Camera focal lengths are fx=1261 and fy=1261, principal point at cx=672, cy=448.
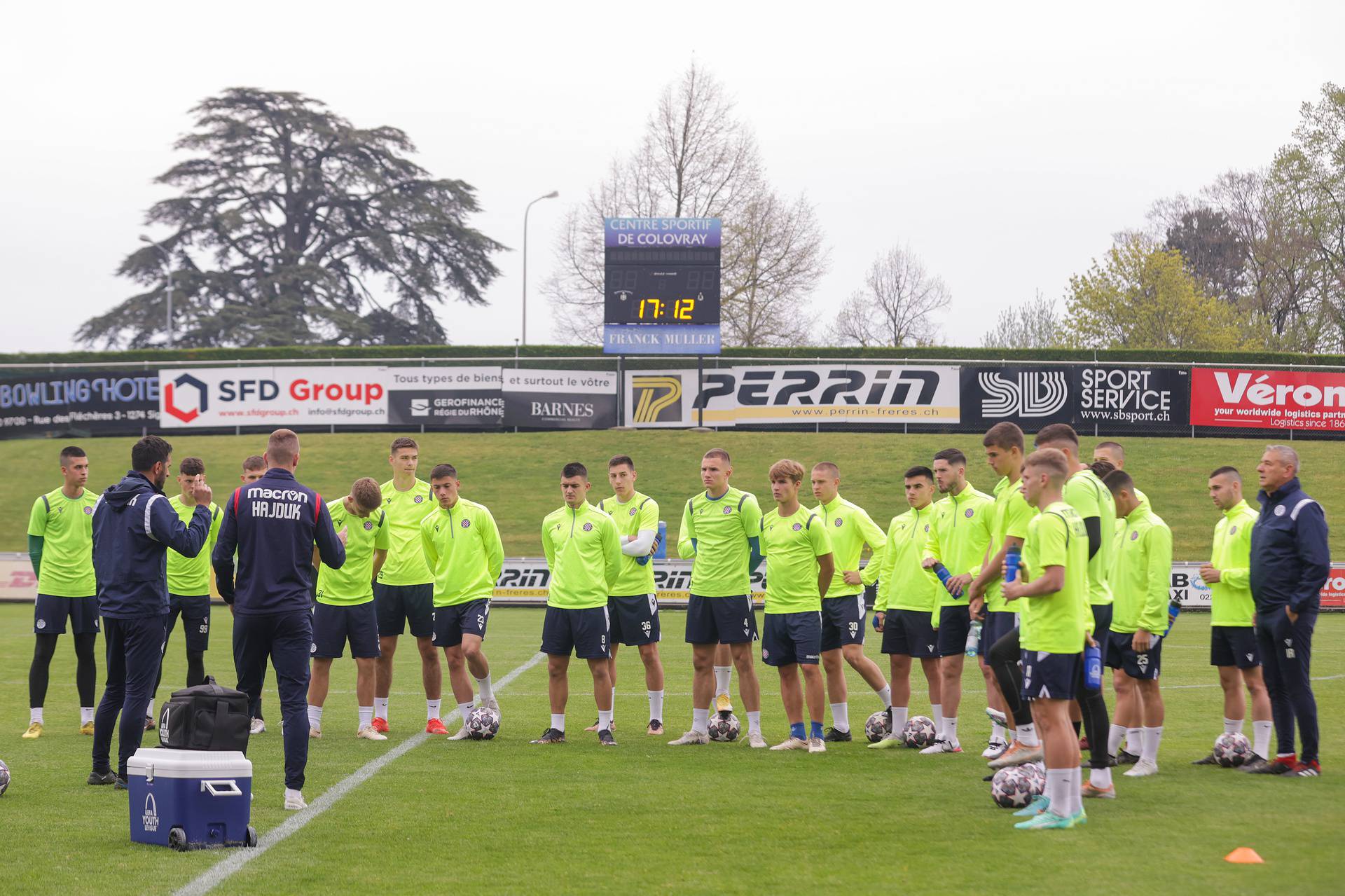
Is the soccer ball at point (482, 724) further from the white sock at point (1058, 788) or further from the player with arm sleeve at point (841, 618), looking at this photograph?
the white sock at point (1058, 788)

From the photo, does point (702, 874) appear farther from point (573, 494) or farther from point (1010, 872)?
point (573, 494)

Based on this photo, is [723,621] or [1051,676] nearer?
[1051,676]

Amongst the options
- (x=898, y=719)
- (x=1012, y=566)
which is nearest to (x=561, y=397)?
Result: (x=898, y=719)

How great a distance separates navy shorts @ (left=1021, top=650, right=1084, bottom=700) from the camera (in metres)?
6.81

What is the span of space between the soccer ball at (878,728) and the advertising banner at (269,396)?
1043 inches

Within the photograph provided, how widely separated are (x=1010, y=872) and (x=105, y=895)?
4116mm

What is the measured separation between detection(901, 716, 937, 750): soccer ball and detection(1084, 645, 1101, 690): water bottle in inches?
109

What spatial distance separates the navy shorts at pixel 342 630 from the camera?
10.4 m

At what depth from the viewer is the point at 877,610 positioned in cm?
1060

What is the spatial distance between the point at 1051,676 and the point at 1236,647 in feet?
10.3

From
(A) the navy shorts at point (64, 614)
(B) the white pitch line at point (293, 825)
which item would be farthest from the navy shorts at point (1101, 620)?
(A) the navy shorts at point (64, 614)

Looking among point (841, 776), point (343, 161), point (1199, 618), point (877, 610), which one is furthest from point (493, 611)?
point (343, 161)

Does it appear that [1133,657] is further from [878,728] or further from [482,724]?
[482,724]

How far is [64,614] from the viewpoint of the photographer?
10586 millimetres
